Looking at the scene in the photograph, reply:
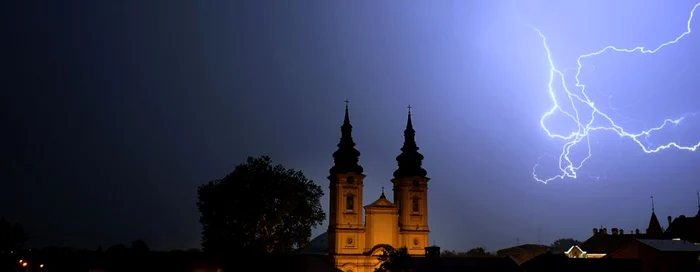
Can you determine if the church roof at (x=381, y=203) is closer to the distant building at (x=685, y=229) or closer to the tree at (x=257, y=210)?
the tree at (x=257, y=210)

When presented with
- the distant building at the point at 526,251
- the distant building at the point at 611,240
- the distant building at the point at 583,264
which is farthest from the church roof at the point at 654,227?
the distant building at the point at 583,264

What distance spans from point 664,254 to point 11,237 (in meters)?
66.8

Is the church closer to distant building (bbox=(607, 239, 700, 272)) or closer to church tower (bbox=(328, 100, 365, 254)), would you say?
church tower (bbox=(328, 100, 365, 254))

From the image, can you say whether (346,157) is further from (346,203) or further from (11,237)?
(11,237)

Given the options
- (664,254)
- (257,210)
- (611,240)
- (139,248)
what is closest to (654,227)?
(611,240)

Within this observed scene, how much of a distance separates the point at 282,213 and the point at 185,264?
16714 millimetres

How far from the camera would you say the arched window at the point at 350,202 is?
63.1 m

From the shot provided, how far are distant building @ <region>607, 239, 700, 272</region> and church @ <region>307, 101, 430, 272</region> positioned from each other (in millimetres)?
18439

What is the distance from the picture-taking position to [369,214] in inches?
2520

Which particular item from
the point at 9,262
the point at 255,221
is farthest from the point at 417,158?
the point at 9,262

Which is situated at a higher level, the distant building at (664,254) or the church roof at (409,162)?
the church roof at (409,162)

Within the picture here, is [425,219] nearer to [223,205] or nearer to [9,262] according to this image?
[223,205]

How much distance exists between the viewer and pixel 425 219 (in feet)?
213

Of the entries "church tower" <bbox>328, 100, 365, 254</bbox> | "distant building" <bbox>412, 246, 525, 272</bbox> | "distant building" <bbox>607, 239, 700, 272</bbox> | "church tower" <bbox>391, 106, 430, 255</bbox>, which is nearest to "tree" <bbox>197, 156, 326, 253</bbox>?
"church tower" <bbox>328, 100, 365, 254</bbox>
